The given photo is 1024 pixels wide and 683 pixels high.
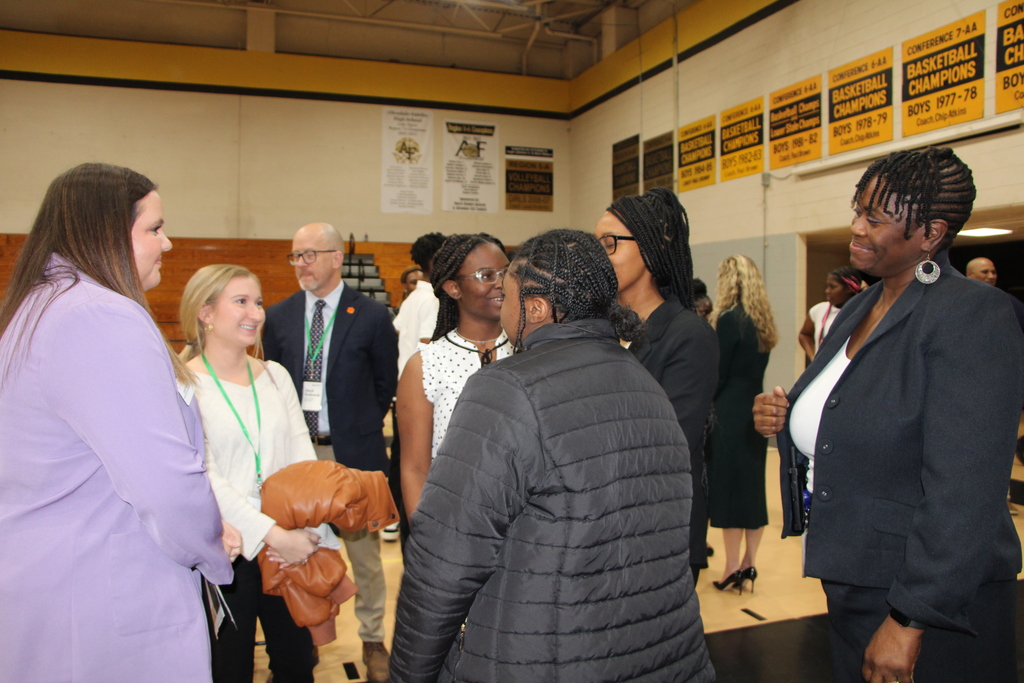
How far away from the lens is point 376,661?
2.84m

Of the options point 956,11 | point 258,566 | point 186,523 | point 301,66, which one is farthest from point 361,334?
point 301,66

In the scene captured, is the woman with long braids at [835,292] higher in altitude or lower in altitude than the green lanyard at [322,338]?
higher

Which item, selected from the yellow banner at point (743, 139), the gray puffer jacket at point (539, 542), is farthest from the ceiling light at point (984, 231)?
the gray puffer jacket at point (539, 542)

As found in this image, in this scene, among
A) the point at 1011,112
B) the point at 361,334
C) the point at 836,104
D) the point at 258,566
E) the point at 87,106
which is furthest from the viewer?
the point at 87,106

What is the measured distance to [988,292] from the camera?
4.38 feet

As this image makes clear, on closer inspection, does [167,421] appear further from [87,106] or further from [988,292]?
[87,106]

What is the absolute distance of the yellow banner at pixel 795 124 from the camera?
7668mm

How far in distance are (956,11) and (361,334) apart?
627 centimetres

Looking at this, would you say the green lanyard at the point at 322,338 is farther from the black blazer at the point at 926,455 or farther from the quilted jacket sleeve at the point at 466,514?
the black blazer at the point at 926,455

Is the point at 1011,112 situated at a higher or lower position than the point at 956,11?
lower

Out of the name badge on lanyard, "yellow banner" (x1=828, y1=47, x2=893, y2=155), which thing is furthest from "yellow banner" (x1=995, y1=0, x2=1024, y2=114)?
the name badge on lanyard

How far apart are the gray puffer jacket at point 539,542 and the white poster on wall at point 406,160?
38.7ft

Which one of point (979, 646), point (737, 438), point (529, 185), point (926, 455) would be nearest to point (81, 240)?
point (926, 455)

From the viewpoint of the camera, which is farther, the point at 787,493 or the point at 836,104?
the point at 836,104
